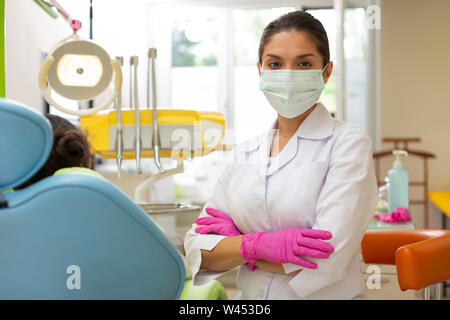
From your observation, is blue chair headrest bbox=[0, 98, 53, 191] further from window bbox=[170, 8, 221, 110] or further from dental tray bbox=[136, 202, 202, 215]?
window bbox=[170, 8, 221, 110]

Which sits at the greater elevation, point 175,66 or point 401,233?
point 175,66

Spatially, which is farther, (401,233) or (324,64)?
(401,233)

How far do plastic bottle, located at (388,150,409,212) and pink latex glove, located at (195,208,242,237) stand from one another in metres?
1.06

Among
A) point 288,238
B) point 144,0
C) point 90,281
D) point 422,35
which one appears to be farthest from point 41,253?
point 422,35

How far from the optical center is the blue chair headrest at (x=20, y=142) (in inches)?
20.4

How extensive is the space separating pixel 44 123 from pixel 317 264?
1.69 feet

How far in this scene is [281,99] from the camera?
94 centimetres

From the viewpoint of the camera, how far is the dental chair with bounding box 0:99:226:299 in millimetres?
535

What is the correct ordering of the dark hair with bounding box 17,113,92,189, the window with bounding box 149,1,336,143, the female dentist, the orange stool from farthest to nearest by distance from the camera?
the window with bounding box 149,1,336,143, the orange stool, the female dentist, the dark hair with bounding box 17,113,92,189

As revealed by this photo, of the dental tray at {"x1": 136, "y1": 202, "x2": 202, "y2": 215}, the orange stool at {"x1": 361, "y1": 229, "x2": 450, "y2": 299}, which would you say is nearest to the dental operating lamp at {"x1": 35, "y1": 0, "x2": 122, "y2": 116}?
the dental tray at {"x1": 136, "y1": 202, "x2": 202, "y2": 215}
